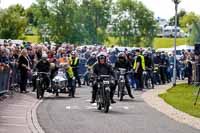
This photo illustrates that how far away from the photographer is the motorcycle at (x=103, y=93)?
21.9 metres

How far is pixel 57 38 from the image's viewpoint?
84375 millimetres

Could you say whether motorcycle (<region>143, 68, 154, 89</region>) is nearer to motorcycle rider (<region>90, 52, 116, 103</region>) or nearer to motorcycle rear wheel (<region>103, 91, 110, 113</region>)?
motorcycle rider (<region>90, 52, 116, 103</region>)

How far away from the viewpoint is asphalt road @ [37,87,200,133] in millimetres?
17227

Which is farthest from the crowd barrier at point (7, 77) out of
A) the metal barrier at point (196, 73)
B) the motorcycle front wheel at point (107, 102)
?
the metal barrier at point (196, 73)

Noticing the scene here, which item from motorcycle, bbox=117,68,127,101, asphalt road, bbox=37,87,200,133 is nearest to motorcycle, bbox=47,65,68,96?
asphalt road, bbox=37,87,200,133

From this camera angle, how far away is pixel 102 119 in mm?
19672

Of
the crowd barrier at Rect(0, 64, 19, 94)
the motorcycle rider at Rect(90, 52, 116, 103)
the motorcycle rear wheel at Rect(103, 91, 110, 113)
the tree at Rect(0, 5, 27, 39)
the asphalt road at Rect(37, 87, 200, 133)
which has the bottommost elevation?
the asphalt road at Rect(37, 87, 200, 133)

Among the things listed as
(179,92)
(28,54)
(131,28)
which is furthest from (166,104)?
(131,28)

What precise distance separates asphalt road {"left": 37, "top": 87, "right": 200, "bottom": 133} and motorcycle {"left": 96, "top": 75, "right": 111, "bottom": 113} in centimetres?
27

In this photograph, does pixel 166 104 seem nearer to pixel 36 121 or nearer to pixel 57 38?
pixel 36 121

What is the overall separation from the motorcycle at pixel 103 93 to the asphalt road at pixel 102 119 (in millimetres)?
268

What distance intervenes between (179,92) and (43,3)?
2093 inches

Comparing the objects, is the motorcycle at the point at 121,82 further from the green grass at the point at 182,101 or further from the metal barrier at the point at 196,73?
the metal barrier at the point at 196,73

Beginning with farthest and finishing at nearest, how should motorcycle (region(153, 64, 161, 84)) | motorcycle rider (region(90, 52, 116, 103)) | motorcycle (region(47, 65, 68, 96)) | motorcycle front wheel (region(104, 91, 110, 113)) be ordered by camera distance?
motorcycle (region(153, 64, 161, 84)), motorcycle (region(47, 65, 68, 96)), motorcycle rider (region(90, 52, 116, 103)), motorcycle front wheel (region(104, 91, 110, 113))
